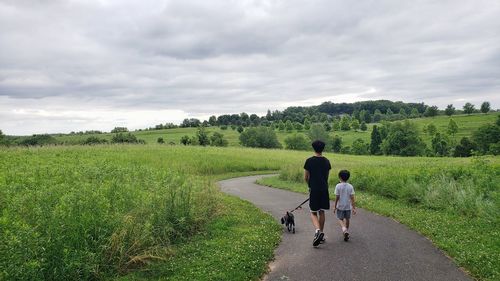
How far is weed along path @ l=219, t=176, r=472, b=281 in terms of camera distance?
25.9 feet

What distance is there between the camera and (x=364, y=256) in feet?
29.8

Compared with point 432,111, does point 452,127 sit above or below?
below

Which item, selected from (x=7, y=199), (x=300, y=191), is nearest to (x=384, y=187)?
(x=300, y=191)

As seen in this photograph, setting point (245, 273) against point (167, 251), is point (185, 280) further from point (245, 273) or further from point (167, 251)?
point (167, 251)

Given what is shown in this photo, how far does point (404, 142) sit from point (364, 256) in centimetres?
9473

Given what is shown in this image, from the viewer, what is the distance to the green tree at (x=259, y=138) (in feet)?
359

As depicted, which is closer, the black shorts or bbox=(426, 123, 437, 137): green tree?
the black shorts

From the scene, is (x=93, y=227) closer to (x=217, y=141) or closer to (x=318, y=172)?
(x=318, y=172)

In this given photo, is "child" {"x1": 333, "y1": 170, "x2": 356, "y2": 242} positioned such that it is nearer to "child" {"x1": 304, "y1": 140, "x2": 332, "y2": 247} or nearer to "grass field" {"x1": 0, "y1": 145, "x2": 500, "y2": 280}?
"child" {"x1": 304, "y1": 140, "x2": 332, "y2": 247}

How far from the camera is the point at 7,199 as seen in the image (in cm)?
970

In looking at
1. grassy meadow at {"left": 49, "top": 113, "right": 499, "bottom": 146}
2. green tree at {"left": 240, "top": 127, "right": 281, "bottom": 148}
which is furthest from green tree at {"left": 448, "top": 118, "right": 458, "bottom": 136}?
green tree at {"left": 240, "top": 127, "right": 281, "bottom": 148}

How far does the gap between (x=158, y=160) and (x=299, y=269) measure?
2855 centimetres

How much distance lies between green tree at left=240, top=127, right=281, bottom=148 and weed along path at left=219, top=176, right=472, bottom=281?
96.1m

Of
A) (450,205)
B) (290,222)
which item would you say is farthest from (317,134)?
(290,222)
